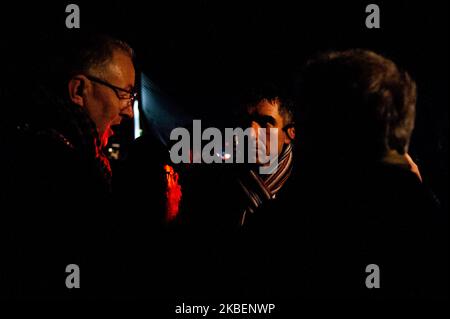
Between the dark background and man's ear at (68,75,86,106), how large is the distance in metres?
0.24

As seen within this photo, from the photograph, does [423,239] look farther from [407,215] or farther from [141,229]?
[141,229]

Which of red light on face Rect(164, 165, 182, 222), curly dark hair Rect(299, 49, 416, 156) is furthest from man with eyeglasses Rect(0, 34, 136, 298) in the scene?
curly dark hair Rect(299, 49, 416, 156)

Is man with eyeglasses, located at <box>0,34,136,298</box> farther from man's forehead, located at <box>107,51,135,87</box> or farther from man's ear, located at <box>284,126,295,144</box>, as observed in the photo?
man's ear, located at <box>284,126,295,144</box>

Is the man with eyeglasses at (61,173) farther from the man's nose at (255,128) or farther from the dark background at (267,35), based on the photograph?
the man's nose at (255,128)

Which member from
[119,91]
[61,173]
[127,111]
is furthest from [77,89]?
[61,173]

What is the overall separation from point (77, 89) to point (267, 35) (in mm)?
2195

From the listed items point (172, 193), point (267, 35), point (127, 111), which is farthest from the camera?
point (267, 35)

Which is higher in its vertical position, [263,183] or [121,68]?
[121,68]

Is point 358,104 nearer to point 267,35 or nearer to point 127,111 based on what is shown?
point 127,111

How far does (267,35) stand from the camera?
3744 mm

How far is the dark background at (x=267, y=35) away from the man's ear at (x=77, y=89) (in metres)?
0.24

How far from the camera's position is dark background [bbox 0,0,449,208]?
308 centimetres

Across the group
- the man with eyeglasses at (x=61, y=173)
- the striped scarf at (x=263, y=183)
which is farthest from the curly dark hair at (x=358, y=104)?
the striped scarf at (x=263, y=183)

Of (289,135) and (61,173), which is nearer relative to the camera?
(61,173)
